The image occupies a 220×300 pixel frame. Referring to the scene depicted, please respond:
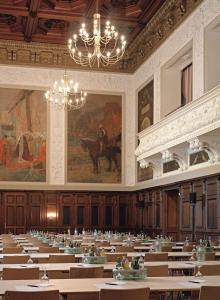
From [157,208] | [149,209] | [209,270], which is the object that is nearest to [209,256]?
[209,270]

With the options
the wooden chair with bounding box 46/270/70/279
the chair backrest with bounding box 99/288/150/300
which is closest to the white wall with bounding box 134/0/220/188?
the wooden chair with bounding box 46/270/70/279

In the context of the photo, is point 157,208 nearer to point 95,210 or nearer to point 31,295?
point 95,210

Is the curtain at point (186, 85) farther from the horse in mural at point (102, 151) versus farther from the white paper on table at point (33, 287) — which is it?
the white paper on table at point (33, 287)

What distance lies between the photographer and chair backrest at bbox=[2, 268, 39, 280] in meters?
7.06

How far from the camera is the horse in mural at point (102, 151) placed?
25828mm

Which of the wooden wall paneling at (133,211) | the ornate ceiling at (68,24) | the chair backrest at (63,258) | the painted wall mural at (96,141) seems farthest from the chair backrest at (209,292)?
the painted wall mural at (96,141)

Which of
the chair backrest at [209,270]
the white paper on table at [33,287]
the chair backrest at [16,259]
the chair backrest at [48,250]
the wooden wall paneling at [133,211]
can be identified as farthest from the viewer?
the wooden wall paneling at [133,211]

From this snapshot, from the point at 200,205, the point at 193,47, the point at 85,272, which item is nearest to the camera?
the point at 85,272

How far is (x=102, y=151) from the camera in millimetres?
26062

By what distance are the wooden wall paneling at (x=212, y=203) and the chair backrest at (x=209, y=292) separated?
10836 millimetres

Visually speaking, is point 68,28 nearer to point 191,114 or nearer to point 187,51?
point 187,51

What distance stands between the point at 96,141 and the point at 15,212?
490cm

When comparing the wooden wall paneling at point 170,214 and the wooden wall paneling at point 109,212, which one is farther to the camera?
the wooden wall paneling at point 109,212

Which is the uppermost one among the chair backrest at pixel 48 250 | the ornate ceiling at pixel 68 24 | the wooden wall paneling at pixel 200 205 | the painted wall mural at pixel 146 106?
the ornate ceiling at pixel 68 24
